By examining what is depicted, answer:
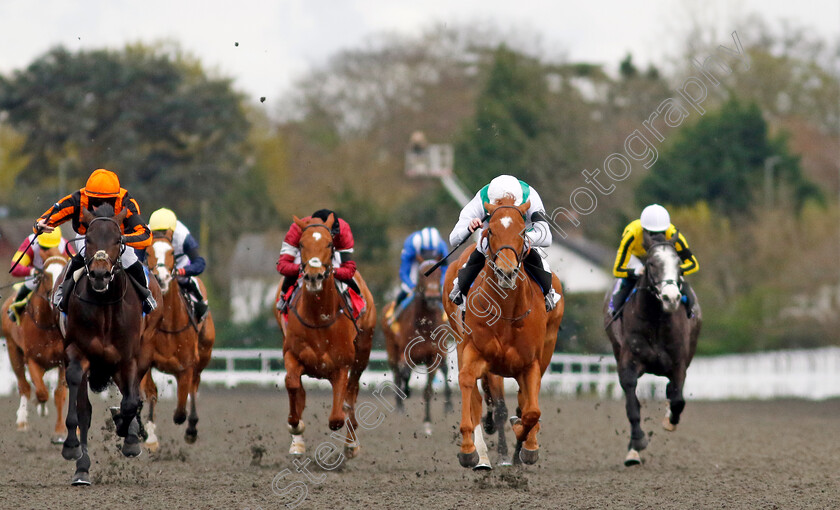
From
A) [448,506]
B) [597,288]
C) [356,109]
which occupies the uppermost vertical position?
[356,109]

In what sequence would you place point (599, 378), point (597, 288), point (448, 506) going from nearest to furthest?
point (448, 506) < point (599, 378) < point (597, 288)

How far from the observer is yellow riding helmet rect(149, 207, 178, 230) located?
12.2 meters

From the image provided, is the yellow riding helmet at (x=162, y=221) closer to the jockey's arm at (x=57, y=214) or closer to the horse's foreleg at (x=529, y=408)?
the jockey's arm at (x=57, y=214)

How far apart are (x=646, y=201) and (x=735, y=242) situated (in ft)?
17.9

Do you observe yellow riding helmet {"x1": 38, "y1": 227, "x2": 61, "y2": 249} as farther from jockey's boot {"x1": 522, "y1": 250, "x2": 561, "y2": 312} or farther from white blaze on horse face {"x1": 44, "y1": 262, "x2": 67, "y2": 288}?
jockey's boot {"x1": 522, "y1": 250, "x2": 561, "y2": 312}

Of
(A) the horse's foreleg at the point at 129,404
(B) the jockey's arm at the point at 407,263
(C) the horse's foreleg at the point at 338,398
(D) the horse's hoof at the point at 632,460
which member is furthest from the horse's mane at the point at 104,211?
(B) the jockey's arm at the point at 407,263

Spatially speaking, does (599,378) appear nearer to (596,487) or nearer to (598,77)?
(596,487)

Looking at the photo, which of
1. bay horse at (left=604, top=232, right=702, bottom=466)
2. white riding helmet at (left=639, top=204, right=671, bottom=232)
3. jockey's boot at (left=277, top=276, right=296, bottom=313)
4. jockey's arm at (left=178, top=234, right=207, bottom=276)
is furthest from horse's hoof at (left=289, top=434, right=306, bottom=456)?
white riding helmet at (left=639, top=204, right=671, bottom=232)

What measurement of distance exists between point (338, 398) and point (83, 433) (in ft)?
7.51

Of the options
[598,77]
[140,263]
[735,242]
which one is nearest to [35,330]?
[140,263]

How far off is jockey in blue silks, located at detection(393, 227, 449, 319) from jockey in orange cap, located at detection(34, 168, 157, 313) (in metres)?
5.62

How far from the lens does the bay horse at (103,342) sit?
31.0 ft

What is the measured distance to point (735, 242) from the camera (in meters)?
33.2

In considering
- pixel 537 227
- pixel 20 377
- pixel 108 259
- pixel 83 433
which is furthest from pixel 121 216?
pixel 20 377
